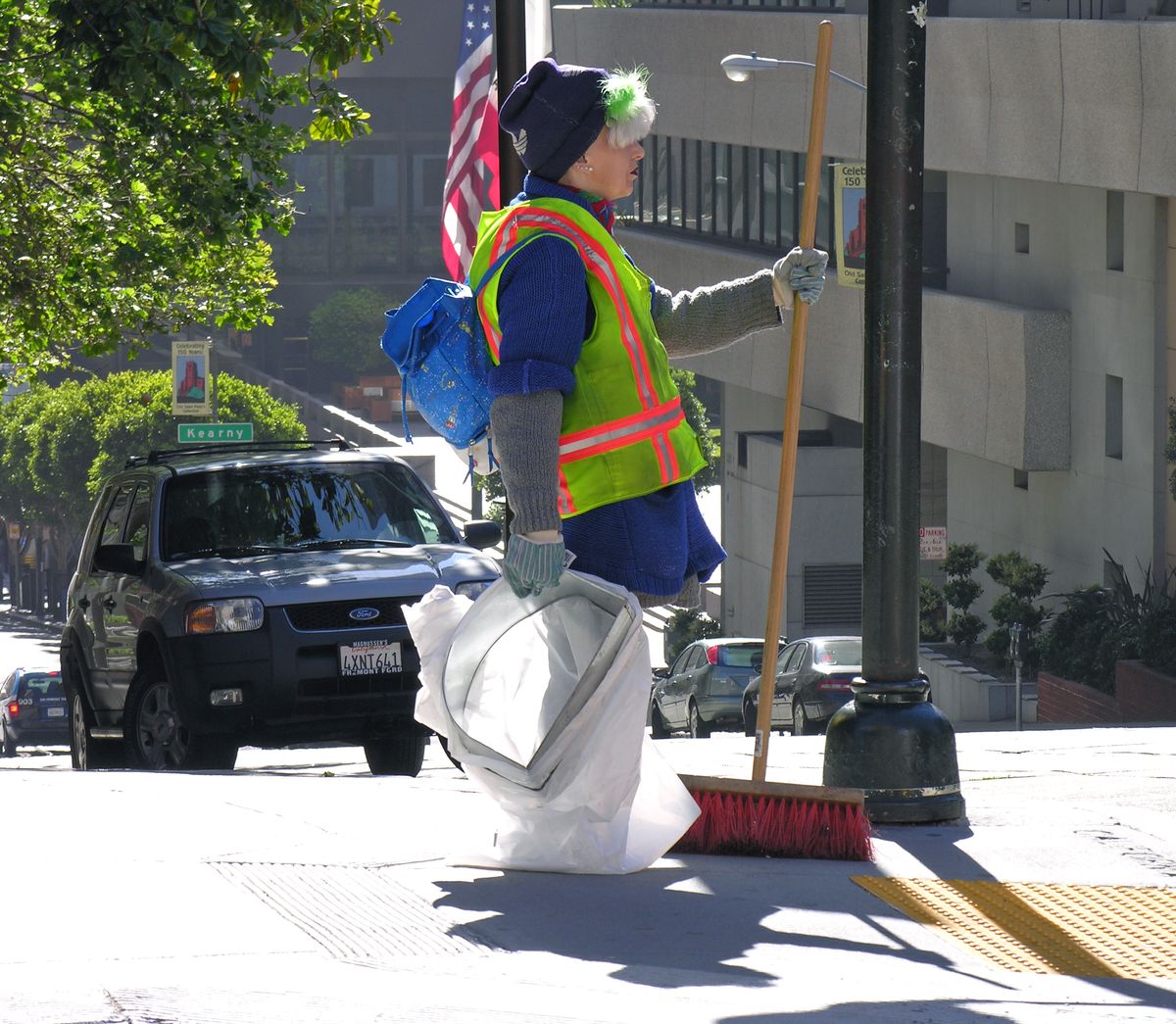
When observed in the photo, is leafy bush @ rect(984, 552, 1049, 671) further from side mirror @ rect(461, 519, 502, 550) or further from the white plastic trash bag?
the white plastic trash bag

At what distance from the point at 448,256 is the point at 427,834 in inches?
379

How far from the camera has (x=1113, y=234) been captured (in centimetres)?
2873

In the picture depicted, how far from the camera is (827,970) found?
5.05m

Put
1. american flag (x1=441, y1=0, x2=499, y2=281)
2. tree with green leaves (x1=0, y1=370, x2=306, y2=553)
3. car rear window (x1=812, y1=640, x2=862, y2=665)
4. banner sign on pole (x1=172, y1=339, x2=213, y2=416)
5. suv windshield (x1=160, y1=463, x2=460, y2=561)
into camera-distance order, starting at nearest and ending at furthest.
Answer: suv windshield (x1=160, y1=463, x2=460, y2=561) < american flag (x1=441, y1=0, x2=499, y2=281) < car rear window (x1=812, y1=640, x2=862, y2=665) < banner sign on pole (x1=172, y1=339, x2=213, y2=416) < tree with green leaves (x1=0, y1=370, x2=306, y2=553)

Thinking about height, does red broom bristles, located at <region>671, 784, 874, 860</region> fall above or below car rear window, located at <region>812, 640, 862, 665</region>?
above

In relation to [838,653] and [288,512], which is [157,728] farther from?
[838,653]

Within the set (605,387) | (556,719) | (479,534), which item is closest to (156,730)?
(479,534)

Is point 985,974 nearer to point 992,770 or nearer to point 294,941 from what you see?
point 294,941

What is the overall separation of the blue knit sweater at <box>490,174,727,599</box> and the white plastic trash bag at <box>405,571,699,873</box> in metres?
0.19

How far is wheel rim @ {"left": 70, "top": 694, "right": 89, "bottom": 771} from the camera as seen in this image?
12.0 meters

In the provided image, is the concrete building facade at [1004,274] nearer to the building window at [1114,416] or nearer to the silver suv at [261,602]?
the building window at [1114,416]

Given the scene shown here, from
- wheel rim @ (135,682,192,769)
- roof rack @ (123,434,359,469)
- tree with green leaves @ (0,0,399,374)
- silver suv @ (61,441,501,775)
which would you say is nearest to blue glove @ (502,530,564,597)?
silver suv @ (61,441,501,775)

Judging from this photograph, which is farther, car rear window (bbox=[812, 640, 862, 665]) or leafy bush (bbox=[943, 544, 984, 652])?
leafy bush (bbox=[943, 544, 984, 652])

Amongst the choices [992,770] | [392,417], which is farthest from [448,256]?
[392,417]
